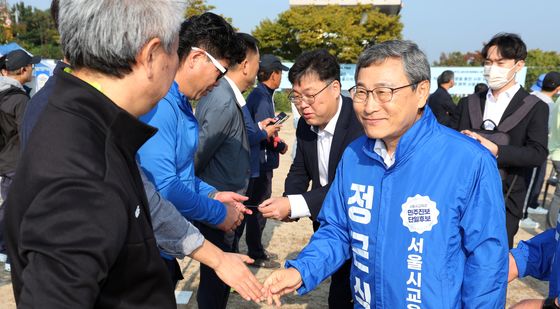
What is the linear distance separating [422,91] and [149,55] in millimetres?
1288

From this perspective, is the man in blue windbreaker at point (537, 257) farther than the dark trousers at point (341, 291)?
No

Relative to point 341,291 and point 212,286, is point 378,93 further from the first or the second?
point 212,286

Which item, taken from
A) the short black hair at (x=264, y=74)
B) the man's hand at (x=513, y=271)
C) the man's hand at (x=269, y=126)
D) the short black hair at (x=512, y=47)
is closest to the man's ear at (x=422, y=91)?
the man's hand at (x=513, y=271)

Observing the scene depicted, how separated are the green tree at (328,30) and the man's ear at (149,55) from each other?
3039cm

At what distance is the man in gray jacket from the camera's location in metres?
3.16

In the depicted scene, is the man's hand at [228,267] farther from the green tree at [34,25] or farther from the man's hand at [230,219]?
the green tree at [34,25]

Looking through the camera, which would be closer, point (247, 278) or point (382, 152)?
point (247, 278)

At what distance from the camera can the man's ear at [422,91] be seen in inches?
78.8

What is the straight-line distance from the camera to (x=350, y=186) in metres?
2.16

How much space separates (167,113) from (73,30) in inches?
40.8

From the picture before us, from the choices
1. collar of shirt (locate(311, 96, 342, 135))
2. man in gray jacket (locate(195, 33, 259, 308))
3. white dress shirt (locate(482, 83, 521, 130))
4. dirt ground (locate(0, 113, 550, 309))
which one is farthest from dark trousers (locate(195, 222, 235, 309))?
white dress shirt (locate(482, 83, 521, 130))

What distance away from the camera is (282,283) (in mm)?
2043

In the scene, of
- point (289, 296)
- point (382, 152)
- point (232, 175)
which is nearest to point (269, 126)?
point (232, 175)

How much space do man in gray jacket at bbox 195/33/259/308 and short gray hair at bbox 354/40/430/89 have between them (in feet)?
4.76
